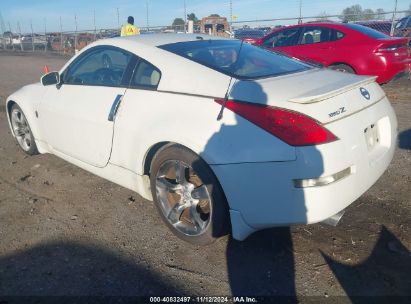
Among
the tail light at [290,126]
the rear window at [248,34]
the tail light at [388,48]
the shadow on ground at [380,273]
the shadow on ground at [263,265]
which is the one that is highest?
the rear window at [248,34]

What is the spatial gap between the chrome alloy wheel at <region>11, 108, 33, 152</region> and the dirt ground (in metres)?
1.11

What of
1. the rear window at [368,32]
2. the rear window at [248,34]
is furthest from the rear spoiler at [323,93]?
the rear window at [248,34]

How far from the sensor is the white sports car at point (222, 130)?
2402 millimetres

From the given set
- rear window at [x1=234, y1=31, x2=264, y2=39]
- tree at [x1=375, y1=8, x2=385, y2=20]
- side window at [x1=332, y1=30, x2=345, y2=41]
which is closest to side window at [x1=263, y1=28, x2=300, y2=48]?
side window at [x1=332, y1=30, x2=345, y2=41]

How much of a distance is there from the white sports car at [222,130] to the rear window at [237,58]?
0.06 ft

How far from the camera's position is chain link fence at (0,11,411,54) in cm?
1495

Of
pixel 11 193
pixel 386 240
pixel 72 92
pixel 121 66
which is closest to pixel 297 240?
pixel 386 240

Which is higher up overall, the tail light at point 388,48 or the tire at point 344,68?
the tail light at point 388,48

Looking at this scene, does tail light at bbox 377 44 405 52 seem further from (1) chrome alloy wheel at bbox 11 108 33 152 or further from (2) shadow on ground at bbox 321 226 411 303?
(1) chrome alloy wheel at bbox 11 108 33 152

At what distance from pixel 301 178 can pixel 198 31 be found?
2106cm

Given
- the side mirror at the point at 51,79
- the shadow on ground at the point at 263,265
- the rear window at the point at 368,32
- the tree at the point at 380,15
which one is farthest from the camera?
the tree at the point at 380,15

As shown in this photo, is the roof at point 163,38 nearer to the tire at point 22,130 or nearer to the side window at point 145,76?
the side window at point 145,76

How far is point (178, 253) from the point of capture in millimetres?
2955

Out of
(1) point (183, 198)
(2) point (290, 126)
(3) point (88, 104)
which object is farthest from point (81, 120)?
(2) point (290, 126)
